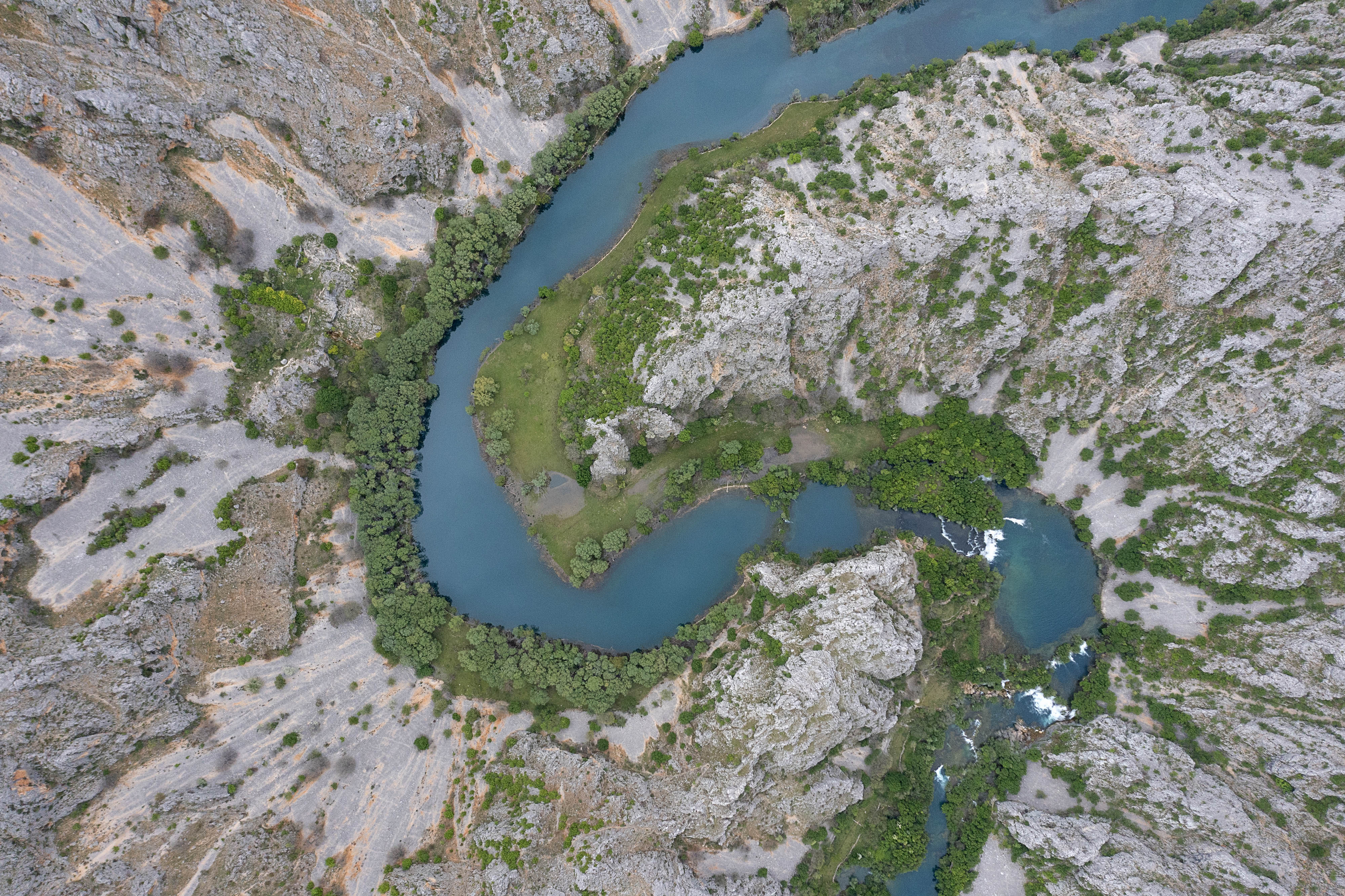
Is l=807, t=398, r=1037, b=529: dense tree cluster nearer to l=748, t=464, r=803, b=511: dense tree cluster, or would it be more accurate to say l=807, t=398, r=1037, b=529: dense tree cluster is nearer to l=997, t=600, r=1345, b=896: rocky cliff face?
l=748, t=464, r=803, b=511: dense tree cluster

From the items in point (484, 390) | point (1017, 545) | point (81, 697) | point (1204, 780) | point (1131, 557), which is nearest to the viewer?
point (81, 697)

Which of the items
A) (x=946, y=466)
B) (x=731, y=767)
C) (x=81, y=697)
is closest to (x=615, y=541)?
(x=731, y=767)

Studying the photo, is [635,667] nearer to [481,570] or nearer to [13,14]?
[481,570]

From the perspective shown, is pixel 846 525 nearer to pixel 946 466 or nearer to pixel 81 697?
pixel 946 466

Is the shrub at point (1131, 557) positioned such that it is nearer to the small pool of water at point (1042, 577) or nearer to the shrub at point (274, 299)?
the small pool of water at point (1042, 577)

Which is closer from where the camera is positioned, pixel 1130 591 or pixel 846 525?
pixel 1130 591

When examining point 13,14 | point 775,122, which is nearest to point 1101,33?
point 775,122

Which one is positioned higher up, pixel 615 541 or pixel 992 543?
pixel 615 541
